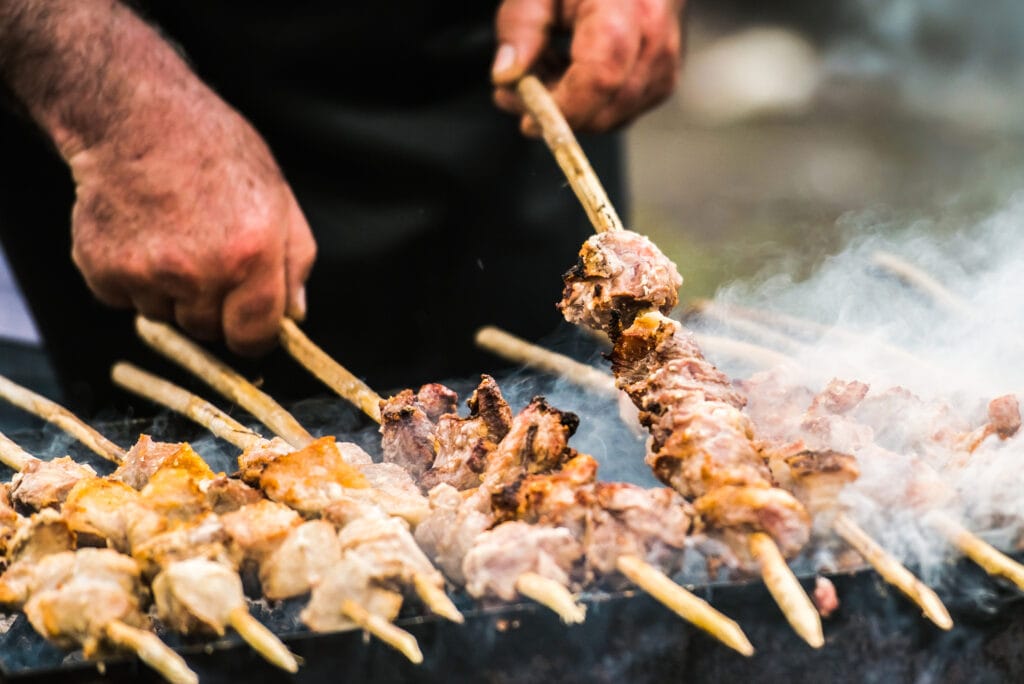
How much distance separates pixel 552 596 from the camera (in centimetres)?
191

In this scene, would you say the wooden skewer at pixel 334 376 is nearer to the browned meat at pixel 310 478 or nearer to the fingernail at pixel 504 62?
the browned meat at pixel 310 478

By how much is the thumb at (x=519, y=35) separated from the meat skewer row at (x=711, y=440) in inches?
32.4

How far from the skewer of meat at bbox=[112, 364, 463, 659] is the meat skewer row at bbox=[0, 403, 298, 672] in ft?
0.35

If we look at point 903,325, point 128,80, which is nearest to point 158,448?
point 128,80

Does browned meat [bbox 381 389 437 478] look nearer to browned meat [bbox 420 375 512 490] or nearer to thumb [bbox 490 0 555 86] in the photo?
browned meat [bbox 420 375 512 490]

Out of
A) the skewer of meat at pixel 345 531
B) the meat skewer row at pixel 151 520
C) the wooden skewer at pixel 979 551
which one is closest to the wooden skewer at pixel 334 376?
the skewer of meat at pixel 345 531

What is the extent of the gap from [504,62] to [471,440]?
2043 millimetres

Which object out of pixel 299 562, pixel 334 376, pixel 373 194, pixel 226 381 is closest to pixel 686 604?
pixel 299 562

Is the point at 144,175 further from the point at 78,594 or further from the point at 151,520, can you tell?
the point at 78,594

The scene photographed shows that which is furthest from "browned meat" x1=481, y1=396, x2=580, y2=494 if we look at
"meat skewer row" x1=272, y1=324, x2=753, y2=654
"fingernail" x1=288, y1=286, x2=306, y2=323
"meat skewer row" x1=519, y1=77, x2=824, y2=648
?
"fingernail" x1=288, y1=286, x2=306, y2=323

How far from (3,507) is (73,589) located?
0.65 meters

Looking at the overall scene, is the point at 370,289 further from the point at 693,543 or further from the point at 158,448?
the point at 693,543

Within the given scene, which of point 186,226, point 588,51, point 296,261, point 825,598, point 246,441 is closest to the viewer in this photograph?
point 825,598

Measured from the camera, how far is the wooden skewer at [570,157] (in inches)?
126
